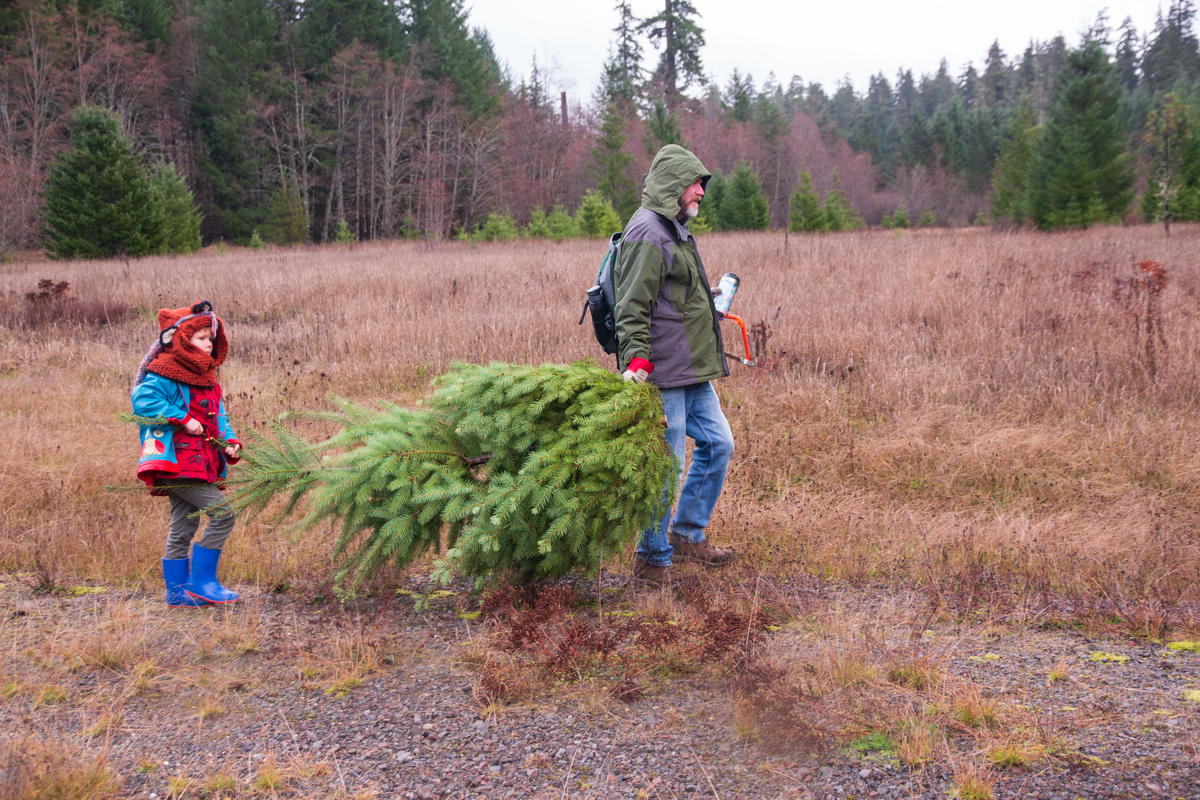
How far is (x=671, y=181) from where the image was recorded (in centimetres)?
375

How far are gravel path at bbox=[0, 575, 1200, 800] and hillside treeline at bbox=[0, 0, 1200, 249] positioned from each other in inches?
951

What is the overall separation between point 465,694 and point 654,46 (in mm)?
49109

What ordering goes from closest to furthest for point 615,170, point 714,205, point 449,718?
point 449,718
point 615,170
point 714,205

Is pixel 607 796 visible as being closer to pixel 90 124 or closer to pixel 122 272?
pixel 122 272

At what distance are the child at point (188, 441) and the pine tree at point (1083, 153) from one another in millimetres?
27931

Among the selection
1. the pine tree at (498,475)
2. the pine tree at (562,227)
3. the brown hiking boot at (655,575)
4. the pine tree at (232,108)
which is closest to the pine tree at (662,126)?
the pine tree at (562,227)

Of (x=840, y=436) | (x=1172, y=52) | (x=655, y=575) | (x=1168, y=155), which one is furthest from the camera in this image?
(x=1172, y=52)

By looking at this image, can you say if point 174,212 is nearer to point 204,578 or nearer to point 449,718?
point 204,578

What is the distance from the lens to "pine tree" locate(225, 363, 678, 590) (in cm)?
354

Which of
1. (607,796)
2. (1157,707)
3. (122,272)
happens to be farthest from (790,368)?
(122,272)

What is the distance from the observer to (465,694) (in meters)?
3.18

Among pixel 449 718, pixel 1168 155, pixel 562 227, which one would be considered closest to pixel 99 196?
pixel 562 227

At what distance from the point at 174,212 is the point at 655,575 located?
27.1 meters

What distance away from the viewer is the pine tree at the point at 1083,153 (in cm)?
2609
